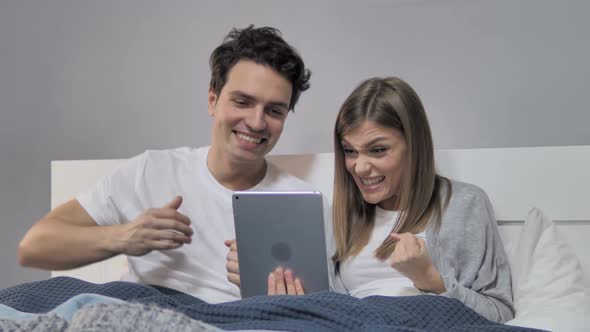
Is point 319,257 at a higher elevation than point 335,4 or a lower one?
lower

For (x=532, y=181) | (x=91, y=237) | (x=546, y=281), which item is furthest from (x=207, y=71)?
(x=546, y=281)

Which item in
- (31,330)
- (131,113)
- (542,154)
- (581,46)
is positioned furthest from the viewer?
(131,113)

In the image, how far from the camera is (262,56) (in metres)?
1.50

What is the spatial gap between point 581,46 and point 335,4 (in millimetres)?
709

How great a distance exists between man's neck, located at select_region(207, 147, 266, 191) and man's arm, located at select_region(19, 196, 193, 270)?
8.8 inches

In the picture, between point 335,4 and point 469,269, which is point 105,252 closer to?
point 469,269

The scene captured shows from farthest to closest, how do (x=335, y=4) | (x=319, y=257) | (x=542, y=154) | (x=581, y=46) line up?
1. (x=335, y=4)
2. (x=581, y=46)
3. (x=542, y=154)
4. (x=319, y=257)

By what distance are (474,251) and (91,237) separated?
0.86 meters

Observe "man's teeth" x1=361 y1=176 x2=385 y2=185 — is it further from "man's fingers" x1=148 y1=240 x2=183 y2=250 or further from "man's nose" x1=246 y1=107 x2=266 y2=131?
"man's fingers" x1=148 y1=240 x2=183 y2=250

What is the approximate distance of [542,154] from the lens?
4.85 ft

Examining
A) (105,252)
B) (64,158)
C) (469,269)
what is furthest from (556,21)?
(64,158)

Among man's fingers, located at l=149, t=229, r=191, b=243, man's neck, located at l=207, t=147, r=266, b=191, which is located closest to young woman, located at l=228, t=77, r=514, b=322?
man's fingers, located at l=149, t=229, r=191, b=243

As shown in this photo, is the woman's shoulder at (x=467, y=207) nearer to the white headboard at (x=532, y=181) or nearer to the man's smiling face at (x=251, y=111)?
the white headboard at (x=532, y=181)

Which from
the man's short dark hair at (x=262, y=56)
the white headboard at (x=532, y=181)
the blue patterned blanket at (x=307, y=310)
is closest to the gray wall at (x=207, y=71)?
the white headboard at (x=532, y=181)
